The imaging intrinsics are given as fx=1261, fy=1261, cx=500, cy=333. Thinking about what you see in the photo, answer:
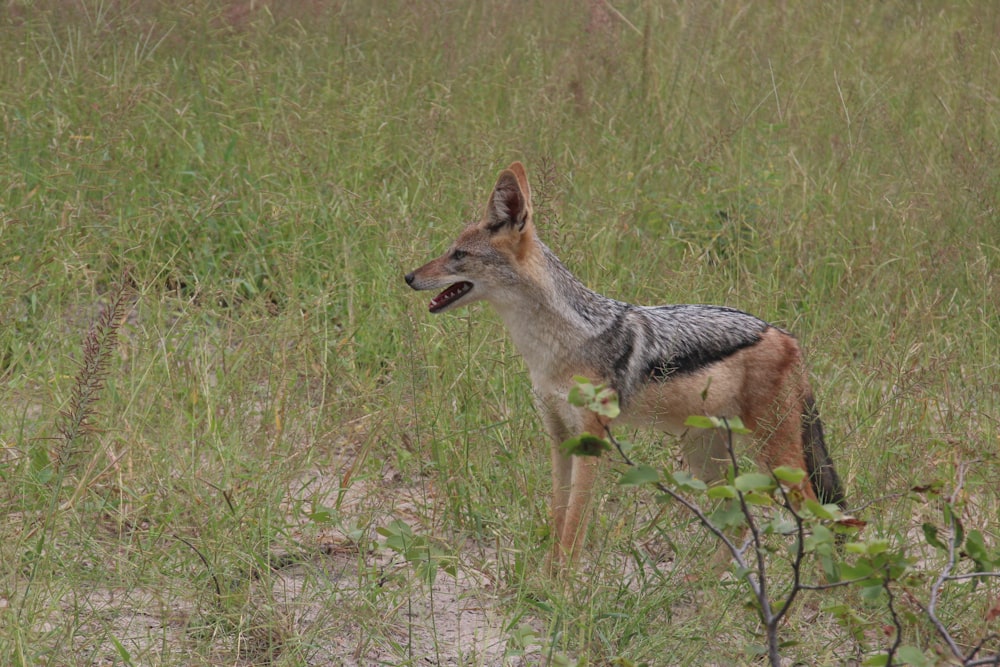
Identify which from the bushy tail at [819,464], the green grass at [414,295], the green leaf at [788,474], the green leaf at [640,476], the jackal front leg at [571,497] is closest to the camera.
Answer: the green leaf at [788,474]

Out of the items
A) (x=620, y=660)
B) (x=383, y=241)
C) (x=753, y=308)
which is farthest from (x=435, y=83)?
(x=620, y=660)

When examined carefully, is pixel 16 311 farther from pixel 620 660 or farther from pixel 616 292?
pixel 620 660

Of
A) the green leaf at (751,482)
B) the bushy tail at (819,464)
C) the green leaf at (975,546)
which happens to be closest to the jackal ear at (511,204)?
the bushy tail at (819,464)

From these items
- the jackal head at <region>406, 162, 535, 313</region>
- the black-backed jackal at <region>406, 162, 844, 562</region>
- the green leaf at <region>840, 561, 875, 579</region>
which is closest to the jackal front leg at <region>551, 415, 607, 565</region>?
the black-backed jackal at <region>406, 162, 844, 562</region>

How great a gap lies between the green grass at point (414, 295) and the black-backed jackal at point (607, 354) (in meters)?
0.21

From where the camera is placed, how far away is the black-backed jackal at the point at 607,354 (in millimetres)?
4582

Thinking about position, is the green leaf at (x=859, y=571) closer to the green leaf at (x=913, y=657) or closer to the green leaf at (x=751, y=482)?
the green leaf at (x=913, y=657)

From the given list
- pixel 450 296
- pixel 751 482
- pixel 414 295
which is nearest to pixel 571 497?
pixel 450 296

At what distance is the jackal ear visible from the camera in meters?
4.58

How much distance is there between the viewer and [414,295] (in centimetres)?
562

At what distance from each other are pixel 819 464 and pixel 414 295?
198 cm

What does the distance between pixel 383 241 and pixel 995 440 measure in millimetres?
3003

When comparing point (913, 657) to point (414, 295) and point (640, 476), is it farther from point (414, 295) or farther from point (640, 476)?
point (414, 295)

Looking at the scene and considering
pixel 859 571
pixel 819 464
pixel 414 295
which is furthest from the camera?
pixel 414 295
